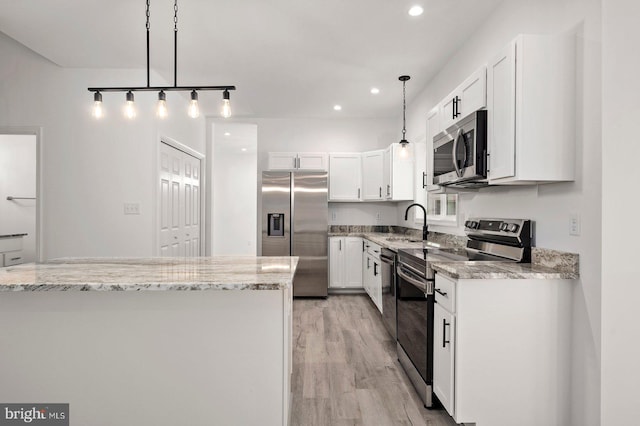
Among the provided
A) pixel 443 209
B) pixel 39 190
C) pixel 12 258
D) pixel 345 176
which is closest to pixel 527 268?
pixel 443 209

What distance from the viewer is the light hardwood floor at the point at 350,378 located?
2227 mm

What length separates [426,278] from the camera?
7.64 feet

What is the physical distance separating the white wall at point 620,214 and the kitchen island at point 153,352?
5.01 feet

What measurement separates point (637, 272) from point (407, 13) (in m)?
2.19

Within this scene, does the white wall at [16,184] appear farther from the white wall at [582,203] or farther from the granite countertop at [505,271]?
the white wall at [582,203]

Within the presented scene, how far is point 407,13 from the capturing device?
2.77 metres

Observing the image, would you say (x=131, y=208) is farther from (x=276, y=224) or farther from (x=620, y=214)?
(x=620, y=214)

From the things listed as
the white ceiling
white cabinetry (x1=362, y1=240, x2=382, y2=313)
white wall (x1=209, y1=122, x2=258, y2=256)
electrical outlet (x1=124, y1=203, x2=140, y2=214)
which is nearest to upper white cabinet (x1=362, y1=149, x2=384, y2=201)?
white cabinetry (x1=362, y1=240, x2=382, y2=313)

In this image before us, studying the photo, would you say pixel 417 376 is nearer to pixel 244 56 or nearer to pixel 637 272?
pixel 637 272

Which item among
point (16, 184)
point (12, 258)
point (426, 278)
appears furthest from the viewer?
point (16, 184)

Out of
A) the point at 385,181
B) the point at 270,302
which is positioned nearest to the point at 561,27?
the point at 270,302

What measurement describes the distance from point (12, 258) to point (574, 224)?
5490 mm

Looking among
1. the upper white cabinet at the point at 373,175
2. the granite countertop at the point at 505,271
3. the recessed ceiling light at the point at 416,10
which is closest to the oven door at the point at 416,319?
the granite countertop at the point at 505,271

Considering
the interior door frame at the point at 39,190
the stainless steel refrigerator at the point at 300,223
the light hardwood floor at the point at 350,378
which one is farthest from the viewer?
the stainless steel refrigerator at the point at 300,223
